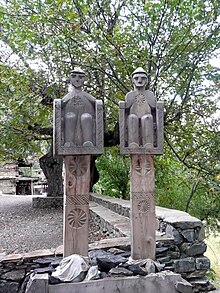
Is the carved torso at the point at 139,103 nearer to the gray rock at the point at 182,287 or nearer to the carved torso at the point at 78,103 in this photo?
the carved torso at the point at 78,103

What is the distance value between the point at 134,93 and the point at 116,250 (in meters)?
1.52

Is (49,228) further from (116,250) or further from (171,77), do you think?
(171,77)

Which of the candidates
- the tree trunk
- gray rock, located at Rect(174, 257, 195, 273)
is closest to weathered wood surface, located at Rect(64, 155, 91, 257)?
gray rock, located at Rect(174, 257, 195, 273)

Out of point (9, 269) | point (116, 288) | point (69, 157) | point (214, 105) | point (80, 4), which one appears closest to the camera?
point (116, 288)

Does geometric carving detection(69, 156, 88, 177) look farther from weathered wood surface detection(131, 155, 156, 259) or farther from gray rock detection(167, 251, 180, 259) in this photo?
gray rock detection(167, 251, 180, 259)

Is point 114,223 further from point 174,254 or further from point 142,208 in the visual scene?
point 142,208

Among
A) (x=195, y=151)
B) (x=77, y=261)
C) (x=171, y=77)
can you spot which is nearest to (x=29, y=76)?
(x=171, y=77)

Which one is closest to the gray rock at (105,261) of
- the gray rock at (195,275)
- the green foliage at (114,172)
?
the gray rock at (195,275)

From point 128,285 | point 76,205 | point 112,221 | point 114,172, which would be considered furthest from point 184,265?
point 114,172

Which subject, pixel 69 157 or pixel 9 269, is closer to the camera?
pixel 69 157

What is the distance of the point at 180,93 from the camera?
17.0 ft

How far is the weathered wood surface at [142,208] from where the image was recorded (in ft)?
8.59

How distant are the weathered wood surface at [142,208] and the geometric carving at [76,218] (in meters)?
0.41

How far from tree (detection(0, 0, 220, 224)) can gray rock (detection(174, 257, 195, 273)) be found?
8.93 ft
